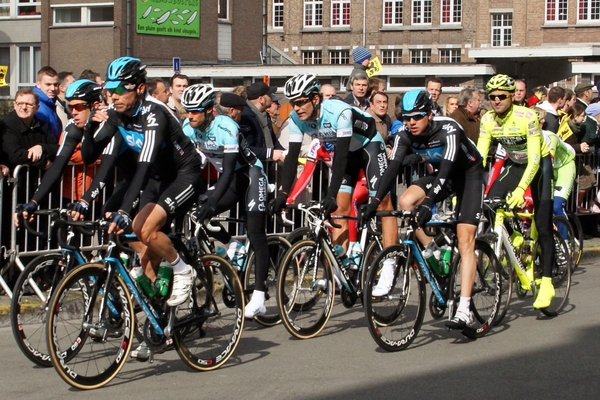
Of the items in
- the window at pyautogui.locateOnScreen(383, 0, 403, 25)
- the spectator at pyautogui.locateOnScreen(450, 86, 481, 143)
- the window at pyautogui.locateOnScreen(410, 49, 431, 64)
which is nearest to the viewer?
the spectator at pyautogui.locateOnScreen(450, 86, 481, 143)

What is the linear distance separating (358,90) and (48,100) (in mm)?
3659

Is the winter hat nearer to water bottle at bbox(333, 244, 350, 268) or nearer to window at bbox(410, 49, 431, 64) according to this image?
water bottle at bbox(333, 244, 350, 268)

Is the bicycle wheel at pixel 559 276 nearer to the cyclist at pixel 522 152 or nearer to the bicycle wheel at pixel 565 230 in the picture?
the cyclist at pixel 522 152

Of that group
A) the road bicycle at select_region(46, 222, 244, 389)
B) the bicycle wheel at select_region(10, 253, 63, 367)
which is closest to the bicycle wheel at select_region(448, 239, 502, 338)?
the road bicycle at select_region(46, 222, 244, 389)

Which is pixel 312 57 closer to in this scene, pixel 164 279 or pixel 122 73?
pixel 122 73

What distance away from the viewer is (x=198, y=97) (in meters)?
8.38

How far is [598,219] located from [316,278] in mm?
8409

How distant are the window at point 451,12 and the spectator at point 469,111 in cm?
5305

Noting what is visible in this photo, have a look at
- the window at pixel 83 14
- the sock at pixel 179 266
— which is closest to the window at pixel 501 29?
the window at pixel 83 14

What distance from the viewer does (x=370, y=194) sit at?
963 cm

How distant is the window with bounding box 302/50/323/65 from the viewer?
2694 inches

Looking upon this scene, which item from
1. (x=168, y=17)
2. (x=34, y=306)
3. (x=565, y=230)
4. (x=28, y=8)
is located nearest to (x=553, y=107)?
(x=565, y=230)

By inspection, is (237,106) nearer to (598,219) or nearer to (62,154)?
(62,154)

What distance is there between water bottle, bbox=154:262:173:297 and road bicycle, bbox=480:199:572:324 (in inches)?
121
